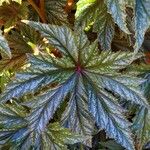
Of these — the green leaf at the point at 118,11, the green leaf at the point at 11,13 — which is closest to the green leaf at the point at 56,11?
the green leaf at the point at 11,13

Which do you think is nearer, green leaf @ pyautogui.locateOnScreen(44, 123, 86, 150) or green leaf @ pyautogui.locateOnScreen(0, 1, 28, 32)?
green leaf @ pyautogui.locateOnScreen(44, 123, 86, 150)

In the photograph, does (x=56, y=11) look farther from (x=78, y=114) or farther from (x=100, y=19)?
(x=78, y=114)

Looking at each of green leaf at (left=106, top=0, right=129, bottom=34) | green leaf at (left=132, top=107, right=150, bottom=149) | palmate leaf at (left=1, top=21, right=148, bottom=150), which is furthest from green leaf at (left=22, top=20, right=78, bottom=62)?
green leaf at (left=132, top=107, right=150, bottom=149)

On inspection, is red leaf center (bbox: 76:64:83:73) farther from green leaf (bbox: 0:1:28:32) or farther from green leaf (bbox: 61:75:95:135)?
green leaf (bbox: 0:1:28:32)

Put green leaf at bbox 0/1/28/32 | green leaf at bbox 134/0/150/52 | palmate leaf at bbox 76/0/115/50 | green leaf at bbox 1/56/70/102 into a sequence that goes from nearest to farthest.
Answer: green leaf at bbox 134/0/150/52 → green leaf at bbox 1/56/70/102 → palmate leaf at bbox 76/0/115/50 → green leaf at bbox 0/1/28/32

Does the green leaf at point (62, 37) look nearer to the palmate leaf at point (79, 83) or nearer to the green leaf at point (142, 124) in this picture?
the palmate leaf at point (79, 83)

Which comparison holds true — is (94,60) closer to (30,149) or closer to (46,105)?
(46,105)

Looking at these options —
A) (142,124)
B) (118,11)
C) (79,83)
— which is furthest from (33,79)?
(142,124)

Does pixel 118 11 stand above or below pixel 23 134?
above
